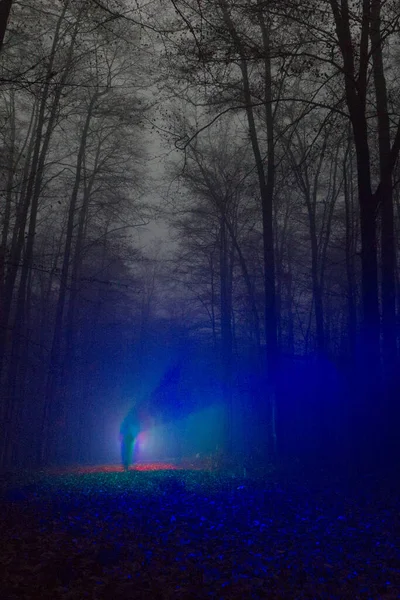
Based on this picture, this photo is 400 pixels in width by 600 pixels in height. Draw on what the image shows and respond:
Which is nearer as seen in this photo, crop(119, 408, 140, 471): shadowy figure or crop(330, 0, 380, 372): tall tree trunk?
crop(330, 0, 380, 372): tall tree trunk

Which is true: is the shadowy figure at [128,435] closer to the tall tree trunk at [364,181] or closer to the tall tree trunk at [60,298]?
the tall tree trunk at [60,298]

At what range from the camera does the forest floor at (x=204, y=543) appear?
3.97 m

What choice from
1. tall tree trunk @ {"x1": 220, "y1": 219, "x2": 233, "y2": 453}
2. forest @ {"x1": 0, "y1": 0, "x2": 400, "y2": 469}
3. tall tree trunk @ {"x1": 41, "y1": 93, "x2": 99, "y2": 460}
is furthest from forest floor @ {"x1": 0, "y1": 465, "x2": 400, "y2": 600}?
tall tree trunk @ {"x1": 220, "y1": 219, "x2": 233, "y2": 453}

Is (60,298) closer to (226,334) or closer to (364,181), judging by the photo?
(226,334)

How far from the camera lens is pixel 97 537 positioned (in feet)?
17.4

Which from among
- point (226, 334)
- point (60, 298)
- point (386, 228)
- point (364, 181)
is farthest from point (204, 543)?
point (226, 334)

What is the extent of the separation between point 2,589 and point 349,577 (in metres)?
2.87

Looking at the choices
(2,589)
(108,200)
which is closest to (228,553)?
(2,589)

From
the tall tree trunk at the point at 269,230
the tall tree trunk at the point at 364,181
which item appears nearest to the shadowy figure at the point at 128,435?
the tall tree trunk at the point at 269,230

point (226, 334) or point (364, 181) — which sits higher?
point (364, 181)

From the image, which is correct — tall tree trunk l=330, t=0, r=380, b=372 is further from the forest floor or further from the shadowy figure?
the shadowy figure

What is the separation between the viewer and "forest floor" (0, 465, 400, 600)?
3.97 metres

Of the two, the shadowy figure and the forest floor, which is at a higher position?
the shadowy figure

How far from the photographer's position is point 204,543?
5.04 m
